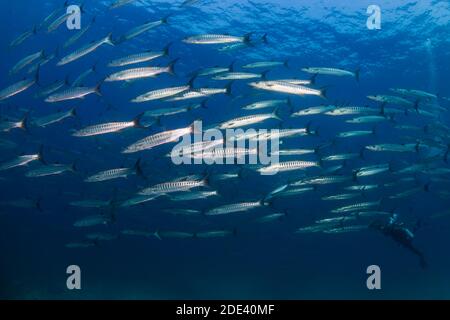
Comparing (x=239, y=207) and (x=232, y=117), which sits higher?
(x=232, y=117)

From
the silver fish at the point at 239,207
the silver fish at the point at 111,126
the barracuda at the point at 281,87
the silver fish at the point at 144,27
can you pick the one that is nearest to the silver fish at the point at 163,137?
the silver fish at the point at 111,126

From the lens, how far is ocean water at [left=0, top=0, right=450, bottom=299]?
1875 centimetres

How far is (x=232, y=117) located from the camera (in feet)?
80.3

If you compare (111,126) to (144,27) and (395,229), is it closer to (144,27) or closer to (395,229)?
(144,27)

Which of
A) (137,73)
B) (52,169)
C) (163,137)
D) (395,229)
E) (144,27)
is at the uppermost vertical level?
(144,27)

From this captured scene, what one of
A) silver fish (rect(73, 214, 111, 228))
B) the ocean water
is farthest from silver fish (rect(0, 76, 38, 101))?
silver fish (rect(73, 214, 111, 228))

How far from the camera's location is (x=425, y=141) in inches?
497

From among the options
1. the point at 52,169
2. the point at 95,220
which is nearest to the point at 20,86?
the point at 52,169

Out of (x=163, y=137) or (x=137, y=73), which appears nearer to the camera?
(x=163, y=137)

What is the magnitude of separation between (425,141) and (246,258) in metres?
35.8

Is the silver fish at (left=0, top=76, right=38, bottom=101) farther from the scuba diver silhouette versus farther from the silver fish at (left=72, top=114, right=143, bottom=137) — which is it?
the scuba diver silhouette

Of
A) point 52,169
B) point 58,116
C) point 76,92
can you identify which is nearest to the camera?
point 76,92

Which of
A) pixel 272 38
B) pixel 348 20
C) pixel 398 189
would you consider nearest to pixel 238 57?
pixel 272 38

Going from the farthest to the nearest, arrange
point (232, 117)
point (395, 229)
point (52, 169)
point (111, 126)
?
point (232, 117)
point (395, 229)
point (52, 169)
point (111, 126)
